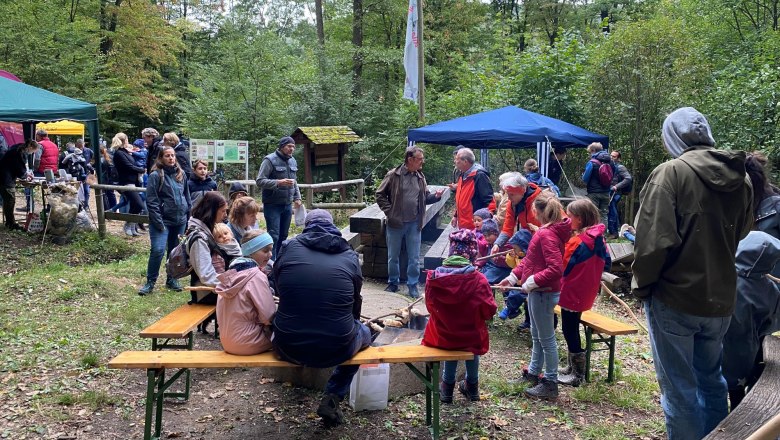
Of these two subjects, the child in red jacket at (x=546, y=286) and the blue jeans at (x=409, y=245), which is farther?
the blue jeans at (x=409, y=245)

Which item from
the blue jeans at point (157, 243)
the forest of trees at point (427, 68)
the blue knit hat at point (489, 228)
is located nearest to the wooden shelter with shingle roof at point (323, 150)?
the forest of trees at point (427, 68)

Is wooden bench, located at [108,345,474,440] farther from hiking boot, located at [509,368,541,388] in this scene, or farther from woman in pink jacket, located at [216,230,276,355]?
hiking boot, located at [509,368,541,388]

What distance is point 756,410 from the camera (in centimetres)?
265

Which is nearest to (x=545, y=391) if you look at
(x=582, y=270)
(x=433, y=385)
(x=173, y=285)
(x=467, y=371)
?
(x=467, y=371)

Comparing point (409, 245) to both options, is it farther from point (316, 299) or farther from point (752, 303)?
point (752, 303)

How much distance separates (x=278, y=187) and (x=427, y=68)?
15.5 meters

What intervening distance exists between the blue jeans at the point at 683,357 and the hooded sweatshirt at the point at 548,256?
47.4 inches

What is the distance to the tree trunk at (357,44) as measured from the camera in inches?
809

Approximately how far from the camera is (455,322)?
3895mm

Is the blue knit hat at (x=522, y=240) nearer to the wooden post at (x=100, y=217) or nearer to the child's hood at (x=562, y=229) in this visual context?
the child's hood at (x=562, y=229)

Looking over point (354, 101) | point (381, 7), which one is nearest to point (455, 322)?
point (354, 101)

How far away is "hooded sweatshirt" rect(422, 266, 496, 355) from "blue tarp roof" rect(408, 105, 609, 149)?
267 inches

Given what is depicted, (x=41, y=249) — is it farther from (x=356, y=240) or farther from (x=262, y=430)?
(x=262, y=430)

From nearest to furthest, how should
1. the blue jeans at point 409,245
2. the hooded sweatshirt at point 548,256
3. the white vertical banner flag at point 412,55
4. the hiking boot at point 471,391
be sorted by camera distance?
1. the hooded sweatshirt at point 548,256
2. the hiking boot at point 471,391
3. the blue jeans at point 409,245
4. the white vertical banner flag at point 412,55
